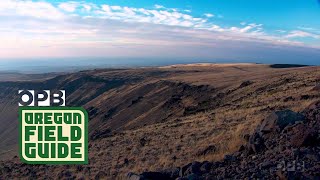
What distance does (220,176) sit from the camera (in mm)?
9203

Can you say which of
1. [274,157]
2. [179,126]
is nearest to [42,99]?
[179,126]

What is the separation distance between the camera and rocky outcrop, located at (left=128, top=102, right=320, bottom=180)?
860 centimetres

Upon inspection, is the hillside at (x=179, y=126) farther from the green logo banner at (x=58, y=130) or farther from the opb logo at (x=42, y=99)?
the opb logo at (x=42, y=99)

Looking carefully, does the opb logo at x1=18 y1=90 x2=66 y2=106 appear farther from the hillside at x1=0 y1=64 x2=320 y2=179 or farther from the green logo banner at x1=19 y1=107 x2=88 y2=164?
the green logo banner at x1=19 y1=107 x2=88 y2=164

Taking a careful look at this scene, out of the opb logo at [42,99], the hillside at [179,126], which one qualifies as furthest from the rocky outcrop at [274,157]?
the opb logo at [42,99]

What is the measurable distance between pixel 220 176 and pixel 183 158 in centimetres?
546

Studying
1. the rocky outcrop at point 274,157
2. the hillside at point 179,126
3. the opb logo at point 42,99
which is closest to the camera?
the rocky outcrop at point 274,157

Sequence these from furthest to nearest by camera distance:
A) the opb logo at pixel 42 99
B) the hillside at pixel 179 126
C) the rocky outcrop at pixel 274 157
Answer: the opb logo at pixel 42 99 → the hillside at pixel 179 126 → the rocky outcrop at pixel 274 157

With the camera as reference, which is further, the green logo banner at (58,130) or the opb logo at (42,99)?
the opb logo at (42,99)

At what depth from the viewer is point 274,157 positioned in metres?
9.61

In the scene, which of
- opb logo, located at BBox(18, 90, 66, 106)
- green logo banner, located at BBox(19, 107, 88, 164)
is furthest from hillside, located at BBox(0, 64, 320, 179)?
opb logo, located at BBox(18, 90, 66, 106)

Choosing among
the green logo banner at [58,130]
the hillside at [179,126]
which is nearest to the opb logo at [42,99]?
the hillside at [179,126]

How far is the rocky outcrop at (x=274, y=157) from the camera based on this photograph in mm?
8602

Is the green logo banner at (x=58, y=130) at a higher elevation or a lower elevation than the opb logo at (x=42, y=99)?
higher
